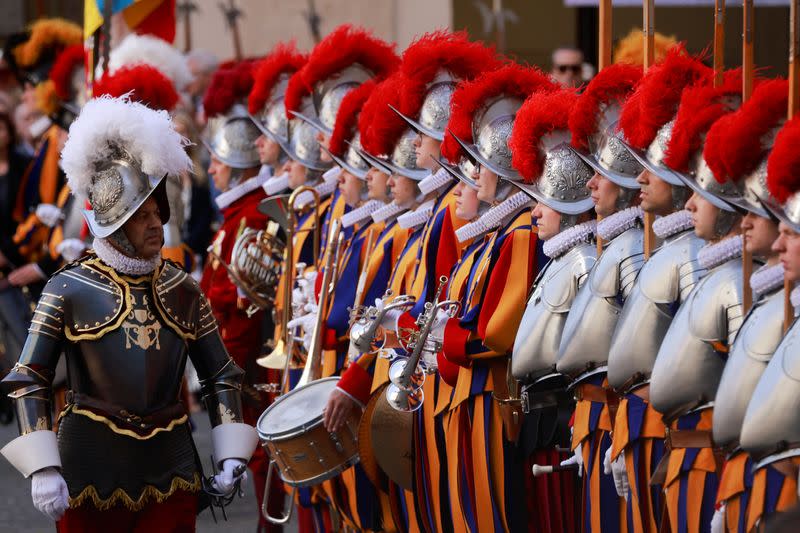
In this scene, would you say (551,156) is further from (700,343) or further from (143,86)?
(143,86)

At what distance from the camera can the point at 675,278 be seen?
5465 millimetres

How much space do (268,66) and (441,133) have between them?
9.04 feet

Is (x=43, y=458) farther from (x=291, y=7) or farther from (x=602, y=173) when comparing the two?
(x=291, y=7)

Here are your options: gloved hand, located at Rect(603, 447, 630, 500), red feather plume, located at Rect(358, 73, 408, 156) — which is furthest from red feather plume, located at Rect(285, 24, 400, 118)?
gloved hand, located at Rect(603, 447, 630, 500)

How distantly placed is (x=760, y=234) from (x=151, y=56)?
21.3 feet

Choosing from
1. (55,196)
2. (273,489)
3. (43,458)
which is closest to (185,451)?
(43,458)

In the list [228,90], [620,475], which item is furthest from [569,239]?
[228,90]

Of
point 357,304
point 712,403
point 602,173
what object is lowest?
point 357,304

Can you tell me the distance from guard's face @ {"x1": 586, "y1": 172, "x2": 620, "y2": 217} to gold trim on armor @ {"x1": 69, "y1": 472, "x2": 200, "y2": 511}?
1768 mm

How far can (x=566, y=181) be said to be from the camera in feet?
20.4

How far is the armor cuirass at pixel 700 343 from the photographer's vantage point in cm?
507

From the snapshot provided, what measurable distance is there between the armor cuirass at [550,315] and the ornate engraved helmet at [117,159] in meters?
1.39

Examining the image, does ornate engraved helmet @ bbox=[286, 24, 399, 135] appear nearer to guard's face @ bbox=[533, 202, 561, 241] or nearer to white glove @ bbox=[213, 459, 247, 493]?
guard's face @ bbox=[533, 202, 561, 241]

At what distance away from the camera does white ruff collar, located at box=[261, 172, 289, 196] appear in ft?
31.3
